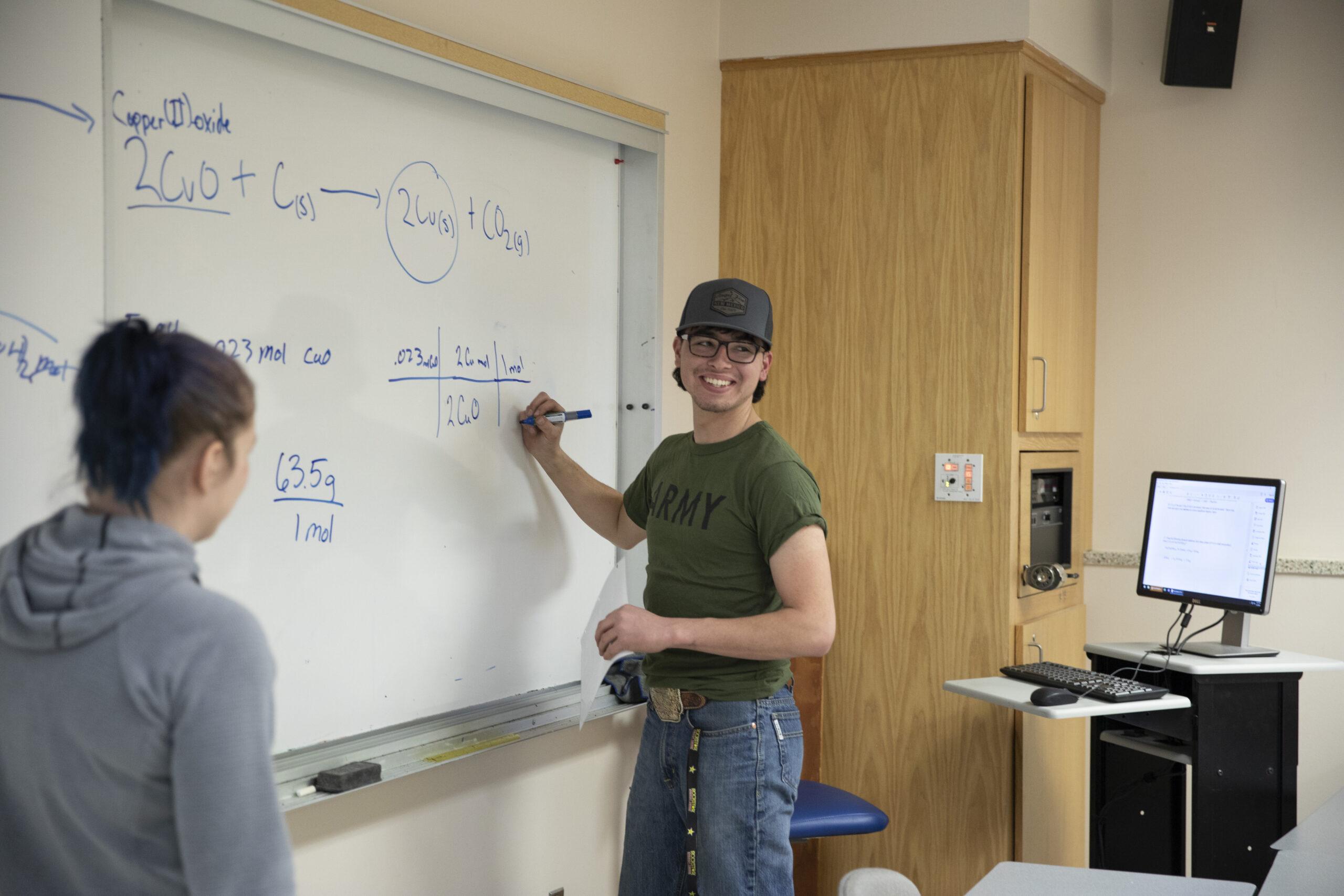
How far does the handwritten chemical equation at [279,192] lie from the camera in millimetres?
1634

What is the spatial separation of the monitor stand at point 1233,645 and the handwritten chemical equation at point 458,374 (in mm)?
1874

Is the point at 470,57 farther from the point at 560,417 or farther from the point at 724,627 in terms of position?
the point at 724,627

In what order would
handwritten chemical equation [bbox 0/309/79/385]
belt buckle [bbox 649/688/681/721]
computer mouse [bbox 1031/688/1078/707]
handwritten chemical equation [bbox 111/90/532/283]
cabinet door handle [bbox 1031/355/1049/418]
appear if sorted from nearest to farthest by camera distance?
1. handwritten chemical equation [bbox 0/309/79/385]
2. handwritten chemical equation [bbox 111/90/532/283]
3. belt buckle [bbox 649/688/681/721]
4. computer mouse [bbox 1031/688/1078/707]
5. cabinet door handle [bbox 1031/355/1049/418]

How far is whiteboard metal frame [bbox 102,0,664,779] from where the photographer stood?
1790 millimetres

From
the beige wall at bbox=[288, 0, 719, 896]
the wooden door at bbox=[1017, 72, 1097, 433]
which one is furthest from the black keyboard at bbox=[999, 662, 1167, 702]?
the beige wall at bbox=[288, 0, 719, 896]

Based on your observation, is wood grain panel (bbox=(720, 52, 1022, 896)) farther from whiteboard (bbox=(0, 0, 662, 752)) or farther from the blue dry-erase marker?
the blue dry-erase marker

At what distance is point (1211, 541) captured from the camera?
2.79m

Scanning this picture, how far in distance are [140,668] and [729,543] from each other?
1232mm

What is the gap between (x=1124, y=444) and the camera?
3590 mm

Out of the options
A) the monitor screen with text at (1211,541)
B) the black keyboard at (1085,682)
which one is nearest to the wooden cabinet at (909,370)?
the black keyboard at (1085,682)

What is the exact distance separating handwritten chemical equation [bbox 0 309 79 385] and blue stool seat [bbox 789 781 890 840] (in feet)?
5.83

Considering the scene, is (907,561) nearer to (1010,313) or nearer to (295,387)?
(1010,313)

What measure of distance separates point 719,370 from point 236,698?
4.21 ft

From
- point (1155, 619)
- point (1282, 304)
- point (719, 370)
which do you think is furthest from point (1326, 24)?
point (719, 370)
